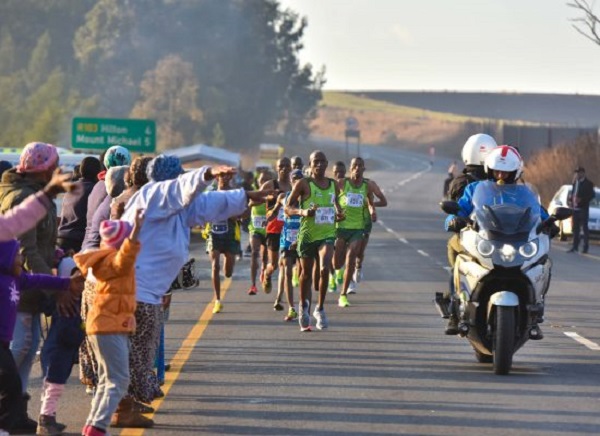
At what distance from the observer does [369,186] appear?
21422 millimetres

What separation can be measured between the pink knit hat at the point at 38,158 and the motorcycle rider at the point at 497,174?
467 centimetres

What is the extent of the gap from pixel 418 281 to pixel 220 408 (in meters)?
13.6

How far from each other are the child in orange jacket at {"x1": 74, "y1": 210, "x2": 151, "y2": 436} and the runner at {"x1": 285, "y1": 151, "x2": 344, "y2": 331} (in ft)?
23.8

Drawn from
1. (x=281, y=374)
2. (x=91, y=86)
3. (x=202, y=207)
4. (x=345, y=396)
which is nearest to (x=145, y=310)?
(x=202, y=207)

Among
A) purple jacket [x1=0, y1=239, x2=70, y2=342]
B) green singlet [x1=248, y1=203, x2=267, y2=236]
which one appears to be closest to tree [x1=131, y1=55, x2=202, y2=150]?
green singlet [x1=248, y1=203, x2=267, y2=236]

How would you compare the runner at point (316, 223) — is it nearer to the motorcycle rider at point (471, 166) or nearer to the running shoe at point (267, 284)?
the motorcycle rider at point (471, 166)

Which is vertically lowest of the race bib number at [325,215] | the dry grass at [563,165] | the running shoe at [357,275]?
the dry grass at [563,165]

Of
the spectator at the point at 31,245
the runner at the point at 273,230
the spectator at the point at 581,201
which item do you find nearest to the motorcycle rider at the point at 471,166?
the spectator at the point at 31,245

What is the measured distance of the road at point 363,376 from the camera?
36.7 feet

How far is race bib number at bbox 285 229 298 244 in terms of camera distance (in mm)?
18344

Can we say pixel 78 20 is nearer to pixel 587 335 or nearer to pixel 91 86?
pixel 91 86

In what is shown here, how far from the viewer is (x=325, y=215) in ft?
57.2

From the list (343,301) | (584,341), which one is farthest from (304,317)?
(343,301)

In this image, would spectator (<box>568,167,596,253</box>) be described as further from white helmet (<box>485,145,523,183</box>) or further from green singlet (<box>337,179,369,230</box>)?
white helmet (<box>485,145,523,183</box>)
